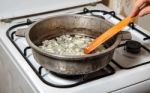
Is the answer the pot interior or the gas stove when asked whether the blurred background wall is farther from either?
the pot interior

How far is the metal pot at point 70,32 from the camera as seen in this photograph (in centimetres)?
69

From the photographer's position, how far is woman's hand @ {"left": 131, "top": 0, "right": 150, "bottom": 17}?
788mm

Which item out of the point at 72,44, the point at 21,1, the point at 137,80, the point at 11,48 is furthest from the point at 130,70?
the point at 21,1

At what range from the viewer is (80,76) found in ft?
2.53

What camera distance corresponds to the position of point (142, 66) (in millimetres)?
823

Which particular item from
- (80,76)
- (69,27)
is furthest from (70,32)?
(80,76)

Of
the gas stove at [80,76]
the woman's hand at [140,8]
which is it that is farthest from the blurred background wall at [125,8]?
the woman's hand at [140,8]

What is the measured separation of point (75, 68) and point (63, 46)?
14 centimetres

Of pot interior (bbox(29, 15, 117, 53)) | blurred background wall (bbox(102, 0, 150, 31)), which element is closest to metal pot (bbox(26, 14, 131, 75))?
pot interior (bbox(29, 15, 117, 53))

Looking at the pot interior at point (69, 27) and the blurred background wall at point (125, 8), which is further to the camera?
the blurred background wall at point (125, 8)

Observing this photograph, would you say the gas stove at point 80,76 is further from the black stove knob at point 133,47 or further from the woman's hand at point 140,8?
the woman's hand at point 140,8

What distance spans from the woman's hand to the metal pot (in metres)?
0.08

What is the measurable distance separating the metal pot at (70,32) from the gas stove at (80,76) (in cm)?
4

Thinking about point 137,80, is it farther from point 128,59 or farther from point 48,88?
point 48,88
